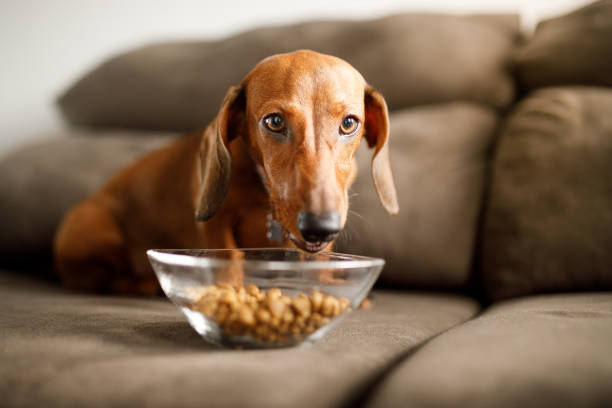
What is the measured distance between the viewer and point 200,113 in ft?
7.16

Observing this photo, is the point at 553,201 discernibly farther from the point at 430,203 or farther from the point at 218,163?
the point at 218,163

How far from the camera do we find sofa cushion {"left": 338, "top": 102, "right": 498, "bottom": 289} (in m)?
1.67

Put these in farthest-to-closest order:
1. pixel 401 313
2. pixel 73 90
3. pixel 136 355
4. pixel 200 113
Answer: pixel 73 90
pixel 200 113
pixel 401 313
pixel 136 355

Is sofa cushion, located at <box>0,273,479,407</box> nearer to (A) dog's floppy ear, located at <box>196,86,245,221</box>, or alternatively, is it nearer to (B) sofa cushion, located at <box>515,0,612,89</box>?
(A) dog's floppy ear, located at <box>196,86,245,221</box>

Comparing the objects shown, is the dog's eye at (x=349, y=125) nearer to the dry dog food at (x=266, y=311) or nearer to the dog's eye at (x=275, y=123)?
the dog's eye at (x=275, y=123)

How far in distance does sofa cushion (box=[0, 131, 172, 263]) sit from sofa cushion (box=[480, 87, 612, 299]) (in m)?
1.48

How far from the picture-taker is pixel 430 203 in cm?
171

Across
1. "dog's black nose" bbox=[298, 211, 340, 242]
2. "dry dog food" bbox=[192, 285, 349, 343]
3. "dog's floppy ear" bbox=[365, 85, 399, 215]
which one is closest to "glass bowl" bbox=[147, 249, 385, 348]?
"dry dog food" bbox=[192, 285, 349, 343]

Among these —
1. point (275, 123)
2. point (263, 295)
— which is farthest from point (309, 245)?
point (275, 123)

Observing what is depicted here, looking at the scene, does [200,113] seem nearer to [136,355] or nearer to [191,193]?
[191,193]

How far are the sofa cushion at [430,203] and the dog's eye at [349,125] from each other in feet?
1.47

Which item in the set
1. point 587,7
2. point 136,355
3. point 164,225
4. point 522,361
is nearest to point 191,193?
point 164,225

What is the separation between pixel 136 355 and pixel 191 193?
0.91m

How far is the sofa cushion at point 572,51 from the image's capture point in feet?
5.38
